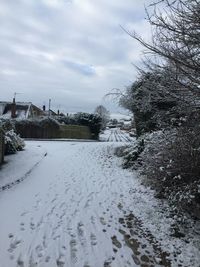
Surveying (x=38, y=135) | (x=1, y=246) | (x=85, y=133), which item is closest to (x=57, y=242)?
(x=1, y=246)

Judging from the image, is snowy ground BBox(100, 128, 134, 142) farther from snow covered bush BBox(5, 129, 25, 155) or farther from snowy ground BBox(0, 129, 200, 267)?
snowy ground BBox(0, 129, 200, 267)

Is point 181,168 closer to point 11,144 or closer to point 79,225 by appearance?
point 79,225

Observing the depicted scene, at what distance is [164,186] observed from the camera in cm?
942

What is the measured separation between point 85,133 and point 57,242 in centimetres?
3731

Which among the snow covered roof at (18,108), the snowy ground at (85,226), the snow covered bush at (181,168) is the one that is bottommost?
the snowy ground at (85,226)

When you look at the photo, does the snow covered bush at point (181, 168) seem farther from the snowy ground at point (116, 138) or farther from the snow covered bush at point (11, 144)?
the snowy ground at point (116, 138)

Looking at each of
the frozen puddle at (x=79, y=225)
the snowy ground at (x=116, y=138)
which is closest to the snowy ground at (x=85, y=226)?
the frozen puddle at (x=79, y=225)

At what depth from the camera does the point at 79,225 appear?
808cm

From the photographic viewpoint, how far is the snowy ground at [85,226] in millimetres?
6457

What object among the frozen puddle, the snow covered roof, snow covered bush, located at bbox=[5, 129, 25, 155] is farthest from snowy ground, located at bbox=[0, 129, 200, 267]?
the snow covered roof

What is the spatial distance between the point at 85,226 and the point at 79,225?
128 millimetres

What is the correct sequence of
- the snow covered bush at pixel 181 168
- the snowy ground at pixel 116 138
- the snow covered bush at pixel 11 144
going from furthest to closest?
the snowy ground at pixel 116 138, the snow covered bush at pixel 11 144, the snow covered bush at pixel 181 168

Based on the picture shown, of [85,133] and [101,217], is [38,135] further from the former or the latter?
[101,217]

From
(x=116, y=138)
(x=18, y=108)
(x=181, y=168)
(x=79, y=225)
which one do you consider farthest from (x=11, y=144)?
(x=18, y=108)
